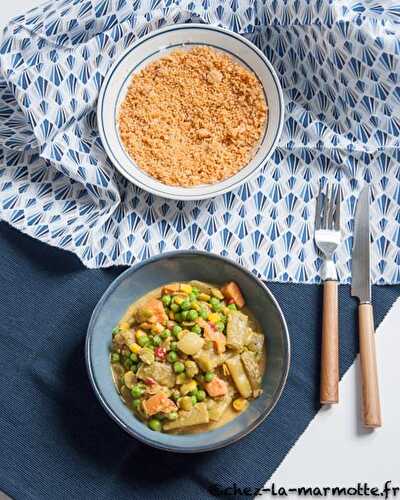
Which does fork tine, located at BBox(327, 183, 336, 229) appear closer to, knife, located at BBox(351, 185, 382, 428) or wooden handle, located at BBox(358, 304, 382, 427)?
knife, located at BBox(351, 185, 382, 428)

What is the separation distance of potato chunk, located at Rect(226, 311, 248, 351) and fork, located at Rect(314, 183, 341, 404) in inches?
13.7

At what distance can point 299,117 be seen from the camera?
349cm

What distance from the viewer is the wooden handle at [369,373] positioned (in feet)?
10.4

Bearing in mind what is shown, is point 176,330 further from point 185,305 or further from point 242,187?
point 242,187

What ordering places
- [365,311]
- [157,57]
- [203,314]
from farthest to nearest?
[157,57], [365,311], [203,314]

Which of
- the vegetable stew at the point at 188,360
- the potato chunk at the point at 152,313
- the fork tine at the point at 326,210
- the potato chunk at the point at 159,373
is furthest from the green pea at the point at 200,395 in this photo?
the fork tine at the point at 326,210

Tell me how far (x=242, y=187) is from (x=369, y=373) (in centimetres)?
95

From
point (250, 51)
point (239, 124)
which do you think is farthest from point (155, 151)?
point (250, 51)

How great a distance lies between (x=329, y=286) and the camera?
3264mm

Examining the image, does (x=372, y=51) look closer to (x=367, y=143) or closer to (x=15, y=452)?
(x=367, y=143)

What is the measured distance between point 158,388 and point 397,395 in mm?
994

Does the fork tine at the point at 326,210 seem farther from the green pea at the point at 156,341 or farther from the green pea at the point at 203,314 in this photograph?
the green pea at the point at 156,341

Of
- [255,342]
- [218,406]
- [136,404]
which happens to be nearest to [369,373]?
[255,342]

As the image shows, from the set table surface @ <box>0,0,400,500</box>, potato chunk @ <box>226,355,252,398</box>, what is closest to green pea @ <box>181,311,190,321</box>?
potato chunk @ <box>226,355,252,398</box>
